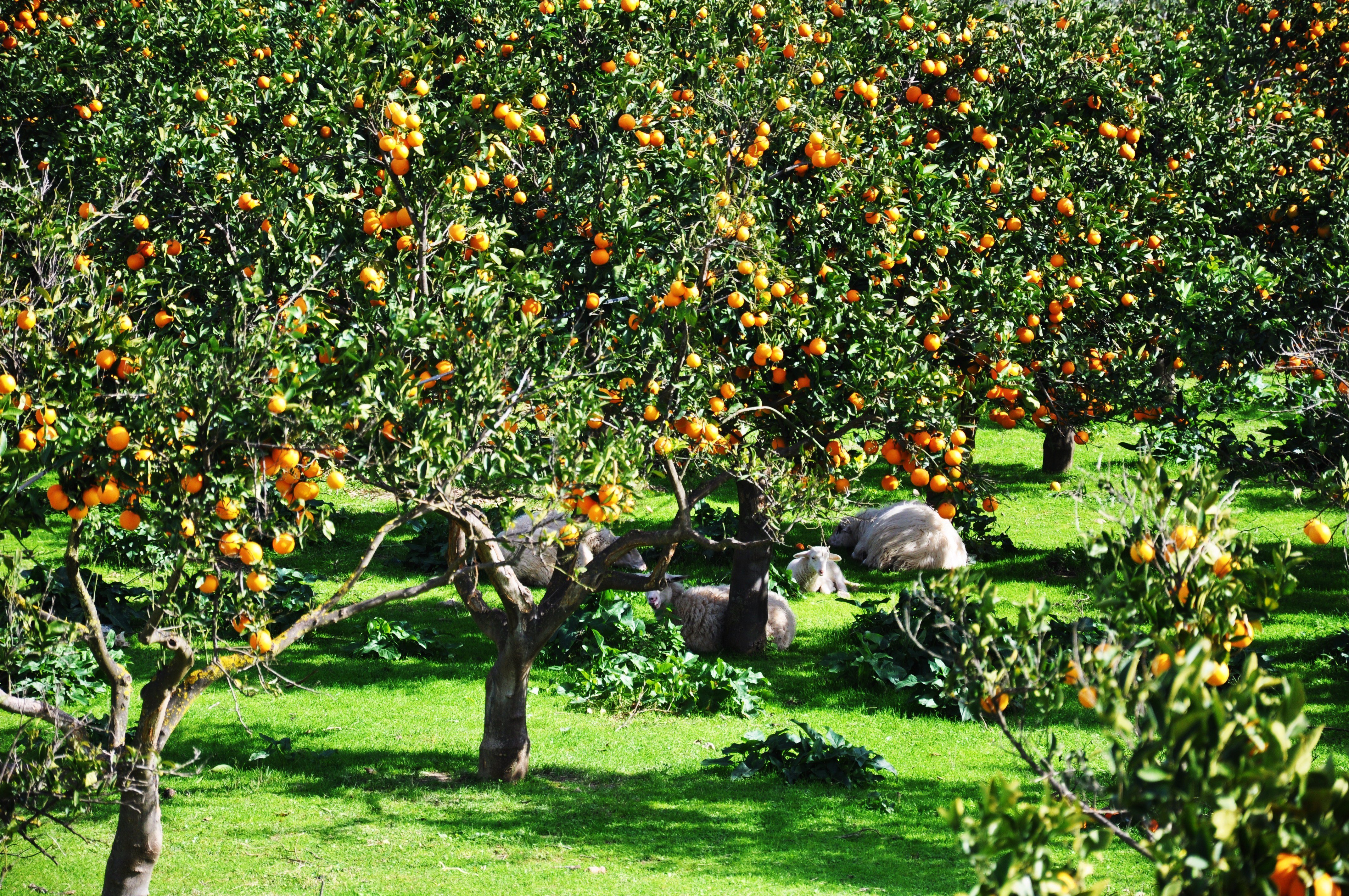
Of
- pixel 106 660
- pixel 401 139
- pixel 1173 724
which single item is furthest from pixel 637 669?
pixel 1173 724

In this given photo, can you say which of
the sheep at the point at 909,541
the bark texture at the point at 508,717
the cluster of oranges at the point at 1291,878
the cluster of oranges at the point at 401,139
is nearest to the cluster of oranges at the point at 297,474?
the cluster of oranges at the point at 401,139

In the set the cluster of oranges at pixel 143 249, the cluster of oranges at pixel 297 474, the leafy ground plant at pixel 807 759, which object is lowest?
the leafy ground plant at pixel 807 759

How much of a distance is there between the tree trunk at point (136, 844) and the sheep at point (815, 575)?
32.9ft

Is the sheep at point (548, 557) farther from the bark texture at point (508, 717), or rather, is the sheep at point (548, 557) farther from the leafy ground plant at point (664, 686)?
the bark texture at point (508, 717)

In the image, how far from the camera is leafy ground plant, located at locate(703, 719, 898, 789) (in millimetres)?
9016

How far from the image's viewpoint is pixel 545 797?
8.62 meters

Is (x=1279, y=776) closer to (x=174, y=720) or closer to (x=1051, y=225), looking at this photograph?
(x=174, y=720)

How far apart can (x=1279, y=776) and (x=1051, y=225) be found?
6.62 m

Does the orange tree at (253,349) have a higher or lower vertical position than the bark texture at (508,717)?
higher

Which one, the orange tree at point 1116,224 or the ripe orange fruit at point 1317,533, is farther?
the orange tree at point 1116,224

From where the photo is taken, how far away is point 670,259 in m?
6.86

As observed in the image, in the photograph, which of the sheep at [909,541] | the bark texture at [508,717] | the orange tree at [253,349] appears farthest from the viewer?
the sheep at [909,541]

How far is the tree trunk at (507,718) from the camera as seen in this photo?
857cm

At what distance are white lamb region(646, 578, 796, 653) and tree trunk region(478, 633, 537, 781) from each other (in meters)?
3.89
